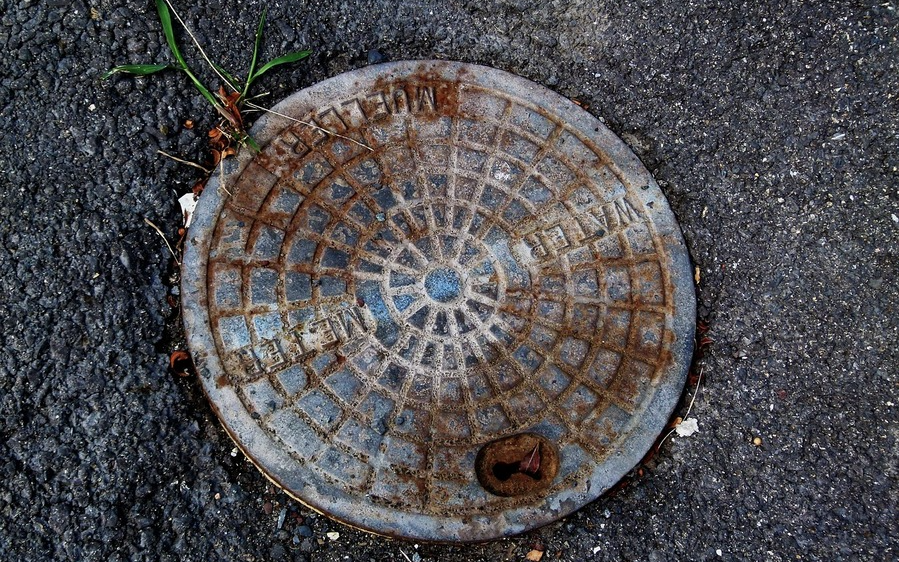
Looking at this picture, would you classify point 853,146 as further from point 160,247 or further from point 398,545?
point 160,247

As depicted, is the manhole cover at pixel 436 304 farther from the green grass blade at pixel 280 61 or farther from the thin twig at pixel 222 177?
the green grass blade at pixel 280 61

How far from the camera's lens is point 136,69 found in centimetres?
213

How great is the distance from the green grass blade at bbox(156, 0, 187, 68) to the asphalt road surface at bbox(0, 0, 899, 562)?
4cm

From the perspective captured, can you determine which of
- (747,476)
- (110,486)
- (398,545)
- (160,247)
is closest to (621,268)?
(747,476)

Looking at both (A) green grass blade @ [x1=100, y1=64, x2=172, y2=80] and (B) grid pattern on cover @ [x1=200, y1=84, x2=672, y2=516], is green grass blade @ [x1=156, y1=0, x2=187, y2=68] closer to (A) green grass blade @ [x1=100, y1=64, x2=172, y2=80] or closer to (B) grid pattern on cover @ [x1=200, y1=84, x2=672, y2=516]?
(A) green grass blade @ [x1=100, y1=64, x2=172, y2=80]

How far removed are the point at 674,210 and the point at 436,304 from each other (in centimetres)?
89

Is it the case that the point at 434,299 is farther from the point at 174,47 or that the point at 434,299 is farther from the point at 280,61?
the point at 174,47

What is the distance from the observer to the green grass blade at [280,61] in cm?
221

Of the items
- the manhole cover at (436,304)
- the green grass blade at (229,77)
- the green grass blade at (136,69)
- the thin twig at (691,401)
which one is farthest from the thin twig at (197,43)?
the thin twig at (691,401)

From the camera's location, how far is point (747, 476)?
206 centimetres

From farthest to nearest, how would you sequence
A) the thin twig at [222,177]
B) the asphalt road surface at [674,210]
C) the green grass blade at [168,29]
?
1. the green grass blade at [168,29]
2. the thin twig at [222,177]
3. the asphalt road surface at [674,210]

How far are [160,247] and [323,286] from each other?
0.52 m

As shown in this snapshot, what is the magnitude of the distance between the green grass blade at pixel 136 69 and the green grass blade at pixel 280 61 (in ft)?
0.94

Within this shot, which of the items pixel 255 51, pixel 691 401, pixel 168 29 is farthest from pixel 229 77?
pixel 691 401
